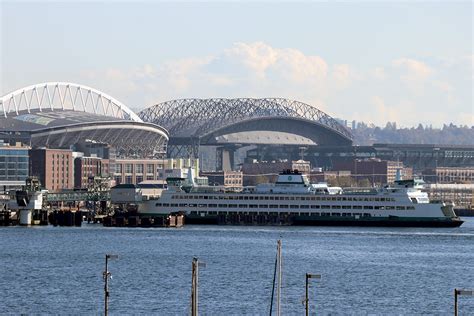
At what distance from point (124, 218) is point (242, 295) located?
71.7m

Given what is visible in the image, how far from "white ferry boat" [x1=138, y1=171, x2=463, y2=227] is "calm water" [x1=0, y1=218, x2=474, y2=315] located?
33.7ft

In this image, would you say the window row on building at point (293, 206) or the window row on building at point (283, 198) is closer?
the window row on building at point (293, 206)

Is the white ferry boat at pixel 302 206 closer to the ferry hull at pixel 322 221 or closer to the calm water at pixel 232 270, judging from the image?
the ferry hull at pixel 322 221

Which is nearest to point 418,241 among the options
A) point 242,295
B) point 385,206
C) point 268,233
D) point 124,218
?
point 268,233

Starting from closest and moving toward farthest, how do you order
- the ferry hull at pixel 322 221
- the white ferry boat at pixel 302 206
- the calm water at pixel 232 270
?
1. the calm water at pixel 232 270
2. the ferry hull at pixel 322 221
3. the white ferry boat at pixel 302 206

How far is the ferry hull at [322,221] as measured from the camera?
480 feet

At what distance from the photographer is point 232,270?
91.3m

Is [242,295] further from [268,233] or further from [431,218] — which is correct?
[431,218]

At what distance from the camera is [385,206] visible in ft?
486

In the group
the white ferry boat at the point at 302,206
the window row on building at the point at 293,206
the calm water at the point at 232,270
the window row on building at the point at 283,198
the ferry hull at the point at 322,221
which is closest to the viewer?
the calm water at the point at 232,270

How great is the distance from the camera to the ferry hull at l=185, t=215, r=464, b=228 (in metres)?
146

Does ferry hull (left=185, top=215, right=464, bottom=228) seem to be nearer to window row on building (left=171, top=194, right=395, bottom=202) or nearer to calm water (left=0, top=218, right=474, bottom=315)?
window row on building (left=171, top=194, right=395, bottom=202)

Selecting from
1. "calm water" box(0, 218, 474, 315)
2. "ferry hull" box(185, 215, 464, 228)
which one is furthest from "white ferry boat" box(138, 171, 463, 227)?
"calm water" box(0, 218, 474, 315)

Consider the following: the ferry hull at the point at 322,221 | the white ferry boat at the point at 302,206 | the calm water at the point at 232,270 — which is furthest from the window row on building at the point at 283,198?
the calm water at the point at 232,270
